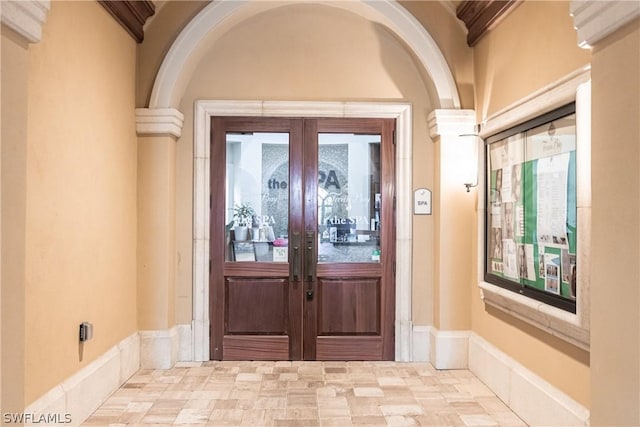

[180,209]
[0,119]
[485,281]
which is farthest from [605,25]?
[180,209]

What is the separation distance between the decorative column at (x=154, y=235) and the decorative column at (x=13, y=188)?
8.00ft

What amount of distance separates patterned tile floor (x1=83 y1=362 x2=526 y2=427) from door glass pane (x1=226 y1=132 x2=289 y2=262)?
1051 millimetres

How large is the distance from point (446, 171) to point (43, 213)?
3066mm

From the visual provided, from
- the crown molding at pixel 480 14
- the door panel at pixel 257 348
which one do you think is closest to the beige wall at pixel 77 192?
the door panel at pixel 257 348

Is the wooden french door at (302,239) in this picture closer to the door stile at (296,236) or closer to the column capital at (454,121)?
the door stile at (296,236)

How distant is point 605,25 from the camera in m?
1.87

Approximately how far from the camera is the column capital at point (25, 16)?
1772 millimetres

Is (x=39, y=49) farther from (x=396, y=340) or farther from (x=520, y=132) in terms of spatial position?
(x=396, y=340)

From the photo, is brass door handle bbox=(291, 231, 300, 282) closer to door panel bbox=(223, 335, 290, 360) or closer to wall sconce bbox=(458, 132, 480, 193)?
door panel bbox=(223, 335, 290, 360)

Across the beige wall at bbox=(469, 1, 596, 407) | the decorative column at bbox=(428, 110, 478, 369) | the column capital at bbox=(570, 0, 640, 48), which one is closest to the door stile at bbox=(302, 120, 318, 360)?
the decorative column at bbox=(428, 110, 478, 369)

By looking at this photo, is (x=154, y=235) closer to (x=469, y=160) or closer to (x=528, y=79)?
(x=469, y=160)

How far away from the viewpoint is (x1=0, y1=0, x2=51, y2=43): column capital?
1.77 m

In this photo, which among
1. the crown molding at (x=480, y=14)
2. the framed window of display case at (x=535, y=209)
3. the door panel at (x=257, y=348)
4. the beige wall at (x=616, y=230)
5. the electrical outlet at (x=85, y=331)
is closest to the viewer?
the beige wall at (x=616, y=230)

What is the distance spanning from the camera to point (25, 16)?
186cm
